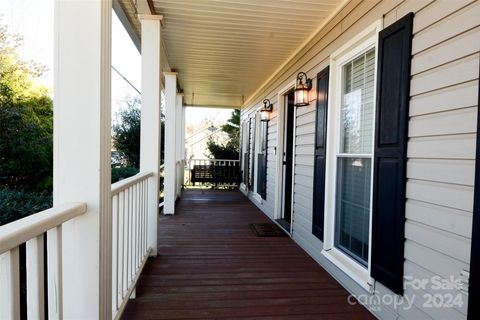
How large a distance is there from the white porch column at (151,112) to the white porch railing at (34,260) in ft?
6.26

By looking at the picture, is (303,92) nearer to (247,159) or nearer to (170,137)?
(170,137)

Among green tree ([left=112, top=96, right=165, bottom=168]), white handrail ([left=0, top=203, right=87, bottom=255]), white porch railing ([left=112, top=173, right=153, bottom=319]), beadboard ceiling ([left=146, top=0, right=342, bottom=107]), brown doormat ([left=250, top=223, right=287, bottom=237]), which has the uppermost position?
beadboard ceiling ([left=146, top=0, right=342, bottom=107])

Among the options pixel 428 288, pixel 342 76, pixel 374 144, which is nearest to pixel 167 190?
pixel 342 76

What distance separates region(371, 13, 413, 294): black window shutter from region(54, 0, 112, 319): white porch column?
169 cm

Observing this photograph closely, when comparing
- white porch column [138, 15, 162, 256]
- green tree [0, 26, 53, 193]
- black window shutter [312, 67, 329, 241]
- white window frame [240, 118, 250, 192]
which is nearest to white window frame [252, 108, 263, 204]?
white window frame [240, 118, 250, 192]

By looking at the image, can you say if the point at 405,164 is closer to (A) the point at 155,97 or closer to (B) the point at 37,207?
(A) the point at 155,97

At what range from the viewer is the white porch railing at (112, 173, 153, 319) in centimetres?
193

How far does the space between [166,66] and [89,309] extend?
4456mm

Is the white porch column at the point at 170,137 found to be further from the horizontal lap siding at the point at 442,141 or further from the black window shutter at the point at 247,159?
the horizontal lap siding at the point at 442,141

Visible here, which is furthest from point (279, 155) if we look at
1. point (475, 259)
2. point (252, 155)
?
point (475, 259)

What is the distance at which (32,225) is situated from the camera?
3.16 feet

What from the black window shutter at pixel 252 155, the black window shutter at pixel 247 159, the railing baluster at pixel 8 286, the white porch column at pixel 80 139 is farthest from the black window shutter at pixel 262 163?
the railing baluster at pixel 8 286

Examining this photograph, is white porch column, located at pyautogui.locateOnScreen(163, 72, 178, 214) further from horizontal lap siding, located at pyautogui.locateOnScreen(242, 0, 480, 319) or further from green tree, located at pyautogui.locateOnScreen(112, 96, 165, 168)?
green tree, located at pyautogui.locateOnScreen(112, 96, 165, 168)

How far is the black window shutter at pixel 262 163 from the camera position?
608cm
